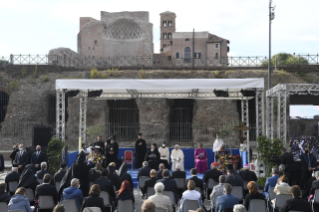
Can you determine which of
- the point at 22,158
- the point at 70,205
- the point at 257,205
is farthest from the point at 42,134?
the point at 257,205

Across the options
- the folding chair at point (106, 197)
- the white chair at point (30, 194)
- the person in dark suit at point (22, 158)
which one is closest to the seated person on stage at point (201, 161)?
the person in dark suit at point (22, 158)

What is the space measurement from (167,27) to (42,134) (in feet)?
181

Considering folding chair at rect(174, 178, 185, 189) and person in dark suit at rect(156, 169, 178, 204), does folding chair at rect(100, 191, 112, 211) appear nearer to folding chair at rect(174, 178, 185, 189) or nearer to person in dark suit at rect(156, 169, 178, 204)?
person in dark suit at rect(156, 169, 178, 204)

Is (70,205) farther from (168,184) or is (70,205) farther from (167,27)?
(167,27)

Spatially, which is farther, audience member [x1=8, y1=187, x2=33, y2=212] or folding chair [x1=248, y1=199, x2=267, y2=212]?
folding chair [x1=248, y1=199, x2=267, y2=212]

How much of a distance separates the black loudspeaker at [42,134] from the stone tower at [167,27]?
53.4 meters

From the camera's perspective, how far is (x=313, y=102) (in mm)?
25547

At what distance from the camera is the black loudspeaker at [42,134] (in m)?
14.5

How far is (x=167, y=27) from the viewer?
67375 mm

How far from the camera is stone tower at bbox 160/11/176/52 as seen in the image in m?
66.9

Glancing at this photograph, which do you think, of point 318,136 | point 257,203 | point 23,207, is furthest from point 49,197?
point 318,136

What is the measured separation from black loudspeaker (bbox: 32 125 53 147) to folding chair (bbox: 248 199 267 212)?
945 centimetres

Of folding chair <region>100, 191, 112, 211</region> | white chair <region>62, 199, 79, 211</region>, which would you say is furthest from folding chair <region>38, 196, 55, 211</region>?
folding chair <region>100, 191, 112, 211</region>

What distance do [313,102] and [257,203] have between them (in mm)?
20358
